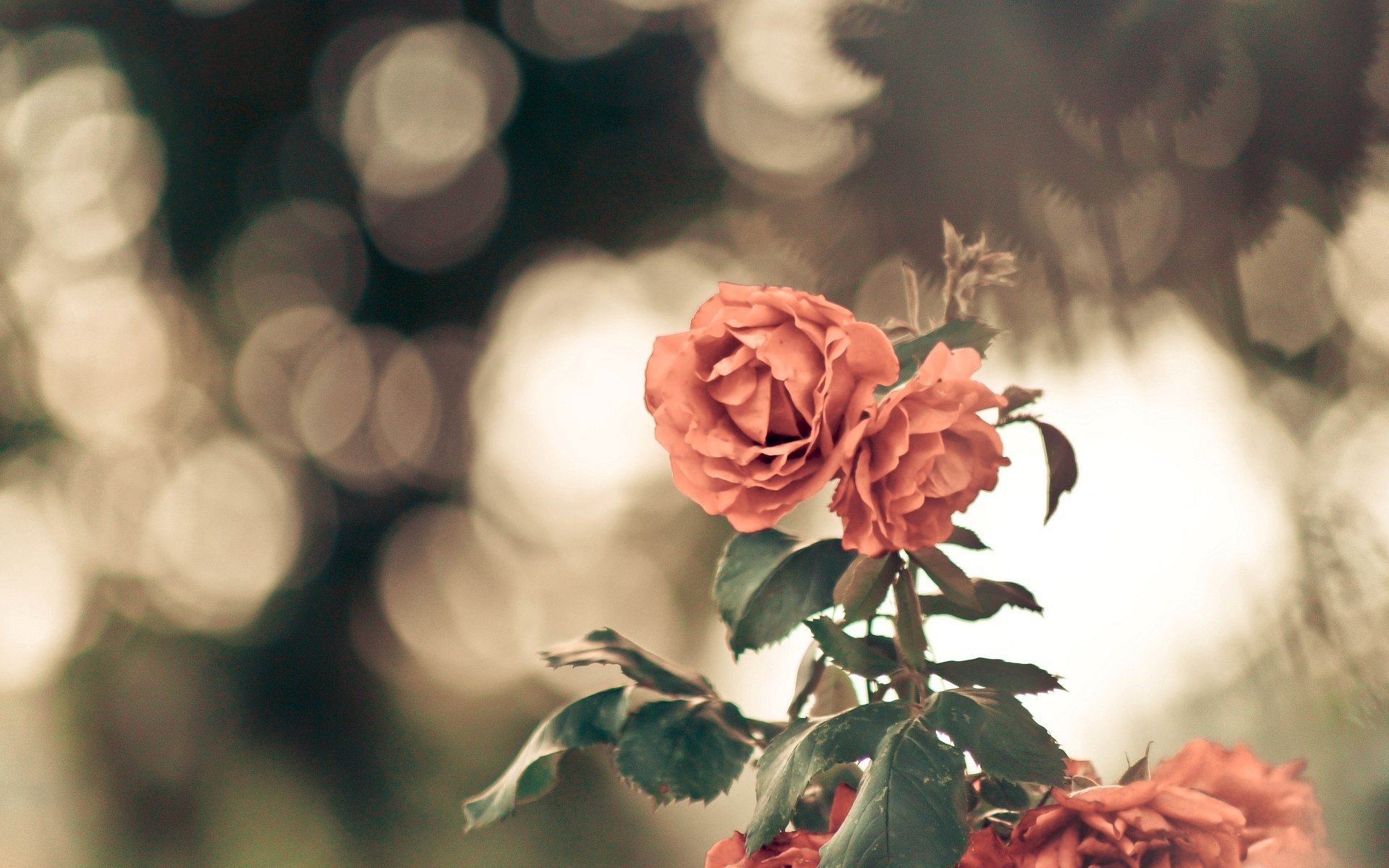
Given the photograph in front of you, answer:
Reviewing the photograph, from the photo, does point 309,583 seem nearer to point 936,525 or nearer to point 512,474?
point 512,474

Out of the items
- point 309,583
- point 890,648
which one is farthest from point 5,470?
point 890,648

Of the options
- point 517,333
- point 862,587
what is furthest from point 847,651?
point 517,333

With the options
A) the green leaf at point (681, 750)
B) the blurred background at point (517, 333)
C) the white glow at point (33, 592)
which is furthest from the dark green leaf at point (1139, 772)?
the white glow at point (33, 592)

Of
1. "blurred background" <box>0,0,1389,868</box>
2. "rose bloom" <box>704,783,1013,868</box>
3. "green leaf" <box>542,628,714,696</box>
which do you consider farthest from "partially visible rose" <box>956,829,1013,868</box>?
"blurred background" <box>0,0,1389,868</box>

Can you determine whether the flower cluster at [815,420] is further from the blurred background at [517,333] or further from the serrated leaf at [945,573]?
the blurred background at [517,333]

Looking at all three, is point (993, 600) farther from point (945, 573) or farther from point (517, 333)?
point (517, 333)
